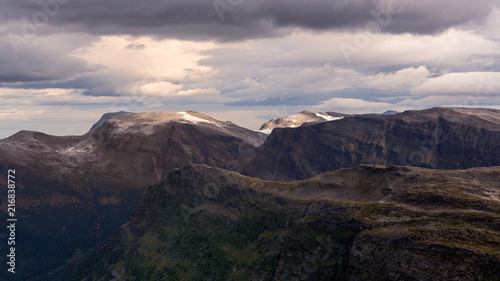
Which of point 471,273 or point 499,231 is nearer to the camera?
point 471,273

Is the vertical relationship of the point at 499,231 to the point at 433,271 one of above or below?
above

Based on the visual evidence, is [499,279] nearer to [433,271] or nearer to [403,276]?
[433,271]

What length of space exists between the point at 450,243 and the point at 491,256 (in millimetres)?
20445

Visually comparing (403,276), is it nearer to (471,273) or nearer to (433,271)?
(433,271)

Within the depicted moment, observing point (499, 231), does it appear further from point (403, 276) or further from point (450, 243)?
point (403, 276)

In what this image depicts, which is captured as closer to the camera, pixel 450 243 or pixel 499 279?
pixel 499 279

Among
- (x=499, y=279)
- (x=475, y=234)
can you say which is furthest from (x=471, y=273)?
(x=475, y=234)

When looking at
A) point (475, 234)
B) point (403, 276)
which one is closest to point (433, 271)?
point (403, 276)

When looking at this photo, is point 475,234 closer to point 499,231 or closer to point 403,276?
point 499,231

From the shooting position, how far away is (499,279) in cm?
17025

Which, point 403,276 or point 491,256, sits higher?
point 491,256

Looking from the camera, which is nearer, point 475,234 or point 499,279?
point 499,279

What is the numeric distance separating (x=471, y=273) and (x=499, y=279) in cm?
1064

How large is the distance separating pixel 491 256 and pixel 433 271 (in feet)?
80.8
